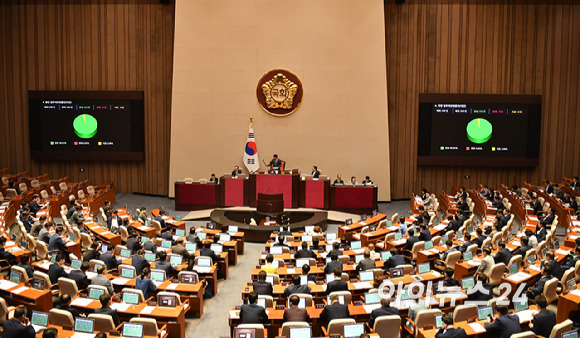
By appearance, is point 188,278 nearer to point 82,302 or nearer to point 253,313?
point 82,302

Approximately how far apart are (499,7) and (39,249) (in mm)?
19986

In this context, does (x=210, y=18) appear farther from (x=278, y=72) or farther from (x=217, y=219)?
(x=217, y=219)

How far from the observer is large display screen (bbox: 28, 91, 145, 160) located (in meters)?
23.0

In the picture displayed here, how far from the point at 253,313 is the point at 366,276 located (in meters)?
2.87

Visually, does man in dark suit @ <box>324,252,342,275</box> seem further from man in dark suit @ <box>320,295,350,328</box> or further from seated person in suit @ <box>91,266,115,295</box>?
seated person in suit @ <box>91,266,115,295</box>

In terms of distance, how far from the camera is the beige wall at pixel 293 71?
2166cm

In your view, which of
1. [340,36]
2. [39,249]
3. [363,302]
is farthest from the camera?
[340,36]

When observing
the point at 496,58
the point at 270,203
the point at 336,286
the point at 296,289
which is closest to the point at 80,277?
the point at 296,289

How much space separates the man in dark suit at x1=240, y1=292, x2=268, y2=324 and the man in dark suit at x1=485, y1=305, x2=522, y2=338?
3.44 meters

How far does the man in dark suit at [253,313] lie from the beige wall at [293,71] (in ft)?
46.9

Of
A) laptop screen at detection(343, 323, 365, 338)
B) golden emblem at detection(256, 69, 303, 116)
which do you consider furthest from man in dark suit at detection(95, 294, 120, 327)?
golden emblem at detection(256, 69, 303, 116)

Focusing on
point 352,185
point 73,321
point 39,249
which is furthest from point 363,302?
point 352,185

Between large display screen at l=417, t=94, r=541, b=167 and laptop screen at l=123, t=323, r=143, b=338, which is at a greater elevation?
large display screen at l=417, t=94, r=541, b=167

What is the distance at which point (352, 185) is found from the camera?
20.1 meters
